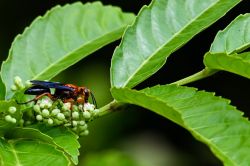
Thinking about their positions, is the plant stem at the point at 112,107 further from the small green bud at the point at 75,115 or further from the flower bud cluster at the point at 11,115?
the flower bud cluster at the point at 11,115

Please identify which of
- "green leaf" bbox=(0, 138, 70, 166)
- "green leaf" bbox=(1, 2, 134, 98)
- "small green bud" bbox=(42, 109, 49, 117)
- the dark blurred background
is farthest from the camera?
the dark blurred background

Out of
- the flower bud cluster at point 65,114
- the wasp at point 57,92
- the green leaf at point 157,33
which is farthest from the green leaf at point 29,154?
the green leaf at point 157,33

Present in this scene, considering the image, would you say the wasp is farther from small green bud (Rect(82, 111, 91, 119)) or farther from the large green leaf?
the large green leaf

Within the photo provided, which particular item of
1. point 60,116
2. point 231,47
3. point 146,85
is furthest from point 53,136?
point 146,85

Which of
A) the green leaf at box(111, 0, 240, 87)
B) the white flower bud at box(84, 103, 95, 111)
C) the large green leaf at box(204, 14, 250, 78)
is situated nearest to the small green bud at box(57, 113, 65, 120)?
the white flower bud at box(84, 103, 95, 111)

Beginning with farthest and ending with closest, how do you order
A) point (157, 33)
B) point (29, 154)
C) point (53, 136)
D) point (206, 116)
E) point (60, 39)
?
point (60, 39), point (157, 33), point (53, 136), point (29, 154), point (206, 116)

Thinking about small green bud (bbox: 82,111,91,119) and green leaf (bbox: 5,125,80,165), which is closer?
green leaf (bbox: 5,125,80,165)

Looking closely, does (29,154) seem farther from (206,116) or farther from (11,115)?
(206,116)
